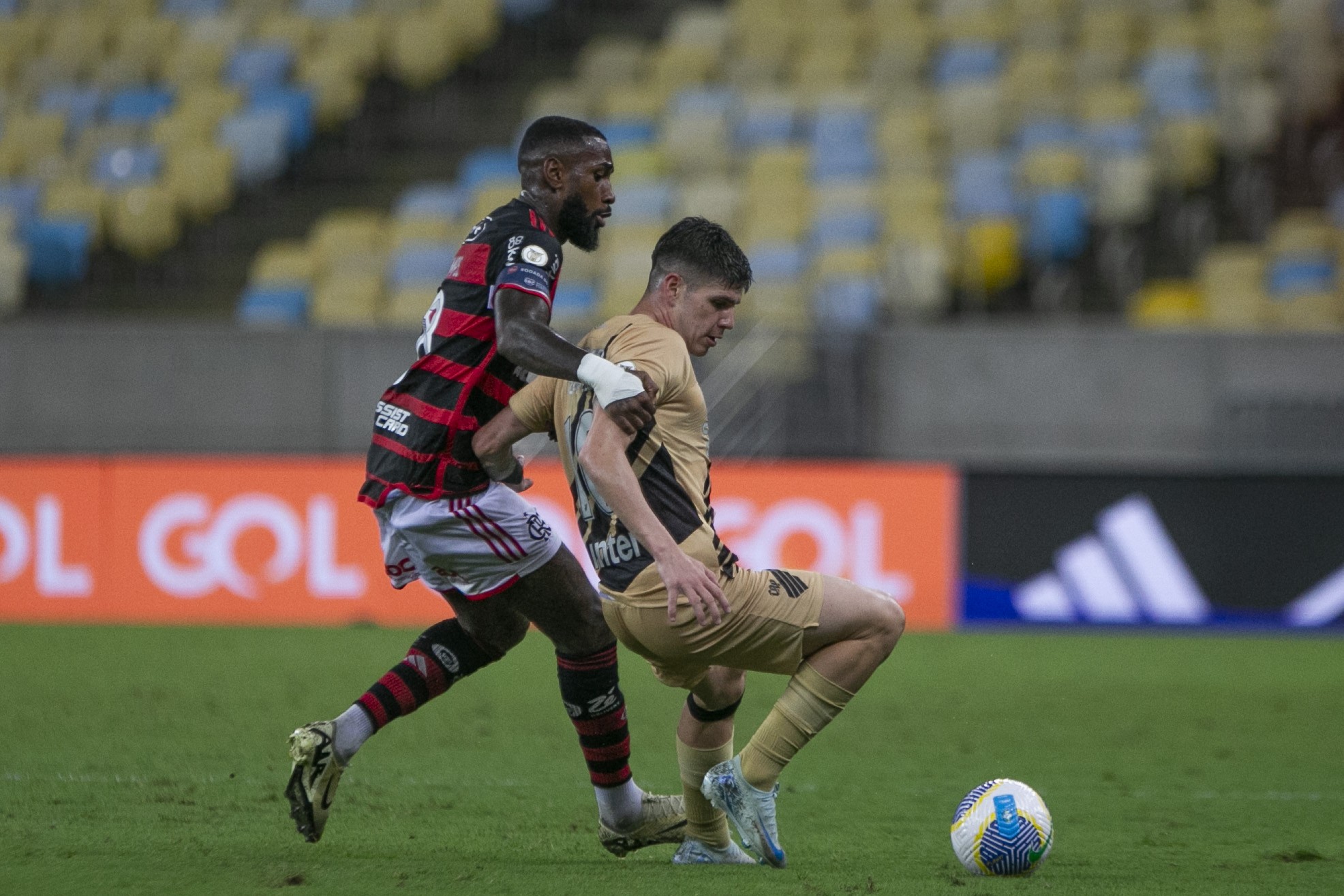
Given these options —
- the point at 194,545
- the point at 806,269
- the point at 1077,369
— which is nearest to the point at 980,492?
the point at 1077,369

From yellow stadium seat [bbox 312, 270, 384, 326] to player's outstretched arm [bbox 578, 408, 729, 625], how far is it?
34.8 ft

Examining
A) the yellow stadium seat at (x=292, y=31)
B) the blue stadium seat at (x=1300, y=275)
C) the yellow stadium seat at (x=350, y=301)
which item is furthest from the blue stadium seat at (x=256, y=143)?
the blue stadium seat at (x=1300, y=275)

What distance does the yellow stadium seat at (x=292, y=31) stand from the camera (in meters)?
17.4

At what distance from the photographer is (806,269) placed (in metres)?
13.9

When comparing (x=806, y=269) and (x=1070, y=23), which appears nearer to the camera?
(x=806, y=269)

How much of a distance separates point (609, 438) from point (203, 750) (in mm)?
3191

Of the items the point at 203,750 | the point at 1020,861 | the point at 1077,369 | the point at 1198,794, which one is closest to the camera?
the point at 1020,861

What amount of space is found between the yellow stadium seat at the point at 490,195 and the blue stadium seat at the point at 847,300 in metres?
3.04

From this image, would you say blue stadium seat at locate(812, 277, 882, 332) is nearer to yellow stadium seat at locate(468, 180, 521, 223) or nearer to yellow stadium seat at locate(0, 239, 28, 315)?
yellow stadium seat at locate(468, 180, 521, 223)

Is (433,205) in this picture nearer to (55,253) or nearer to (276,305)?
(276,305)

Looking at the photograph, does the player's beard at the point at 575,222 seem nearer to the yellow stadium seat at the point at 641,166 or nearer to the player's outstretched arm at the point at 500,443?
the player's outstretched arm at the point at 500,443

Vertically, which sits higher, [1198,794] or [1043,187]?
[1043,187]

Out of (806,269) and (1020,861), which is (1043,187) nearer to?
(806,269)

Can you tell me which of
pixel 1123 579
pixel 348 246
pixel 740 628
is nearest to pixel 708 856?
pixel 740 628
